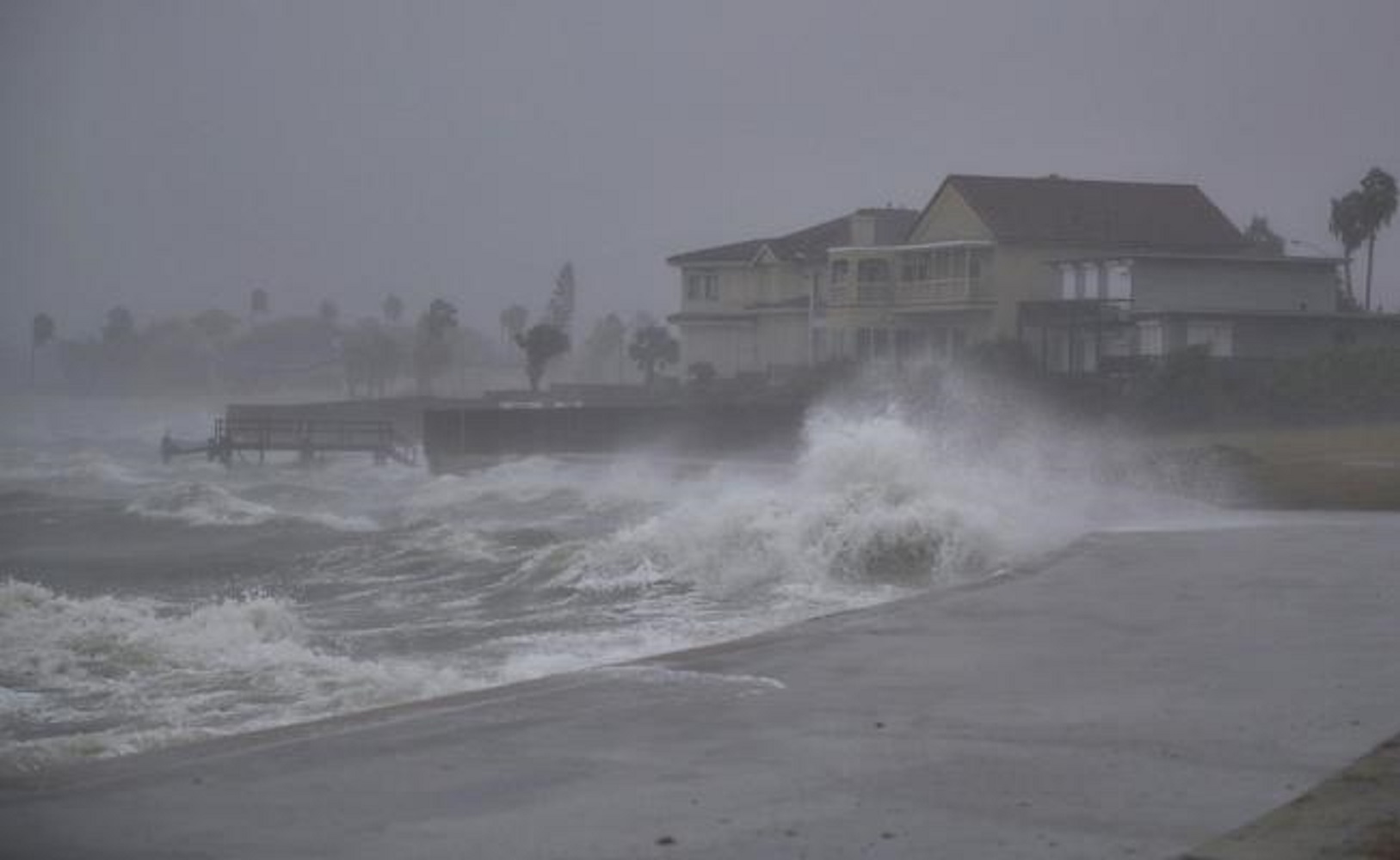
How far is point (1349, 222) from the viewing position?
59.7 m

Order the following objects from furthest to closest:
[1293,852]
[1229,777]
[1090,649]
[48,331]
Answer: [48,331]
[1090,649]
[1229,777]
[1293,852]

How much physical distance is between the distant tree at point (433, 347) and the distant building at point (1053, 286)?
150 feet

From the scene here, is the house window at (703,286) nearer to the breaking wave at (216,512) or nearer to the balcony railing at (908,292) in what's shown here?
the balcony railing at (908,292)

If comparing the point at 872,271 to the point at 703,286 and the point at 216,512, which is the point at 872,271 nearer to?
the point at 703,286

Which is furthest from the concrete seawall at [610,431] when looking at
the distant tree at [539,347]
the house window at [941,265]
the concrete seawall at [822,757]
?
the concrete seawall at [822,757]

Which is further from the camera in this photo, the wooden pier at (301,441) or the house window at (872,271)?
the wooden pier at (301,441)

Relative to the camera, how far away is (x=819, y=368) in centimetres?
5688

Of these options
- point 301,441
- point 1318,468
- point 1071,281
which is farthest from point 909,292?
point 1318,468

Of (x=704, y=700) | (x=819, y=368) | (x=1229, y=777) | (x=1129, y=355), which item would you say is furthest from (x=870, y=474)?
(x=819, y=368)

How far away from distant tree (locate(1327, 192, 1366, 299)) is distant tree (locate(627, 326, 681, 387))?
34.5 m

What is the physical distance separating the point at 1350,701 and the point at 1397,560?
24.4ft

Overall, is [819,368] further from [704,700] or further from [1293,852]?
[1293,852]

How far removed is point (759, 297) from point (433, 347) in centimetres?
4635

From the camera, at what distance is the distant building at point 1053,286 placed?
50.5 m
